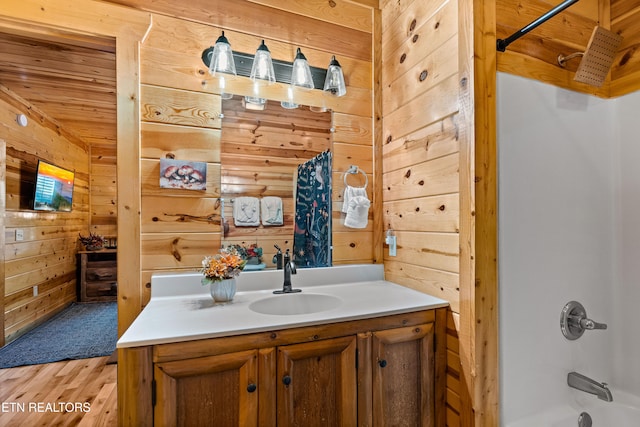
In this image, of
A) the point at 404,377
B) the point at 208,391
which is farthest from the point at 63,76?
the point at 404,377

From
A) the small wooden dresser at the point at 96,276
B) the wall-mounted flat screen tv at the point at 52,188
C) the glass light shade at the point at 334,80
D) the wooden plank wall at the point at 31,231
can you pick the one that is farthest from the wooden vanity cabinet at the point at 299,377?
the small wooden dresser at the point at 96,276

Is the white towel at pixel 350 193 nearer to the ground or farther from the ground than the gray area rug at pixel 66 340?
farther from the ground

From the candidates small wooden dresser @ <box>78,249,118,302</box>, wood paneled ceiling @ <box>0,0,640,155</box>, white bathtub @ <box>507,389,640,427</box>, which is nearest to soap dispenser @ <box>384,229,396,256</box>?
white bathtub @ <box>507,389,640,427</box>

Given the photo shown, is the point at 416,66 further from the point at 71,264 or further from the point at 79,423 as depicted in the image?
the point at 71,264

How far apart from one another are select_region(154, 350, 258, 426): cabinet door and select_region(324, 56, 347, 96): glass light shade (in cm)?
144

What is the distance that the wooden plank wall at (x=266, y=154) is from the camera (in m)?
1.59

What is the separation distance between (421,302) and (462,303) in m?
0.16

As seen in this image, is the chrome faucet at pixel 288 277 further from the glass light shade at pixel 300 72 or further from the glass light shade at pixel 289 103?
the glass light shade at pixel 300 72

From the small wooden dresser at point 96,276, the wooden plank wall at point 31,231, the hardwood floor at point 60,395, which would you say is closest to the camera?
the hardwood floor at point 60,395

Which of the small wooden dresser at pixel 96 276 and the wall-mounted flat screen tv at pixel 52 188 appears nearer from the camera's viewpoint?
the wall-mounted flat screen tv at pixel 52 188

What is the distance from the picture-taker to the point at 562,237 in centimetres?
141

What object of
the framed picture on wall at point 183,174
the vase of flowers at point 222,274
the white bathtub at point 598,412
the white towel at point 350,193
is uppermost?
the framed picture on wall at point 183,174

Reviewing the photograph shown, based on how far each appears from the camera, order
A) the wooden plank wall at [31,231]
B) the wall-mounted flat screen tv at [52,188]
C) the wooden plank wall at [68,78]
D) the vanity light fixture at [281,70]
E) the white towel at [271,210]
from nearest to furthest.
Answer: the vanity light fixture at [281,70] → the white towel at [271,210] → the wooden plank wall at [68,78] → the wooden plank wall at [31,231] → the wall-mounted flat screen tv at [52,188]

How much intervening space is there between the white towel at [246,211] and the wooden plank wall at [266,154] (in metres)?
0.02
